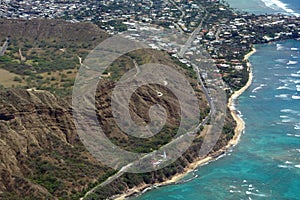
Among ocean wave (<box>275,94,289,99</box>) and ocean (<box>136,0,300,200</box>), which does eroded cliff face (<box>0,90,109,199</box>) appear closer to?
ocean (<box>136,0,300,200</box>)

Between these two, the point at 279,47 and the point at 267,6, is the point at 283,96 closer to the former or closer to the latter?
the point at 279,47

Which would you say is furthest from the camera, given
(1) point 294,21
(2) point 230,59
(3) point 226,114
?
(1) point 294,21

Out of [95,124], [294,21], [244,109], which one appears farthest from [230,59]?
[95,124]

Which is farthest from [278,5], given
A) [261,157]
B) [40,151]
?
[40,151]

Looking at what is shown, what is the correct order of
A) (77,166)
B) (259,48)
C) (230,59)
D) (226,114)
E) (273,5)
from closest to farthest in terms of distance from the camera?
(77,166), (226,114), (230,59), (259,48), (273,5)

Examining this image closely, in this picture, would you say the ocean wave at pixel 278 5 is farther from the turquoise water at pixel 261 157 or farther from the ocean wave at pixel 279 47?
the turquoise water at pixel 261 157

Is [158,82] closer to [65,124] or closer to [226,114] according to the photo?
[226,114]
